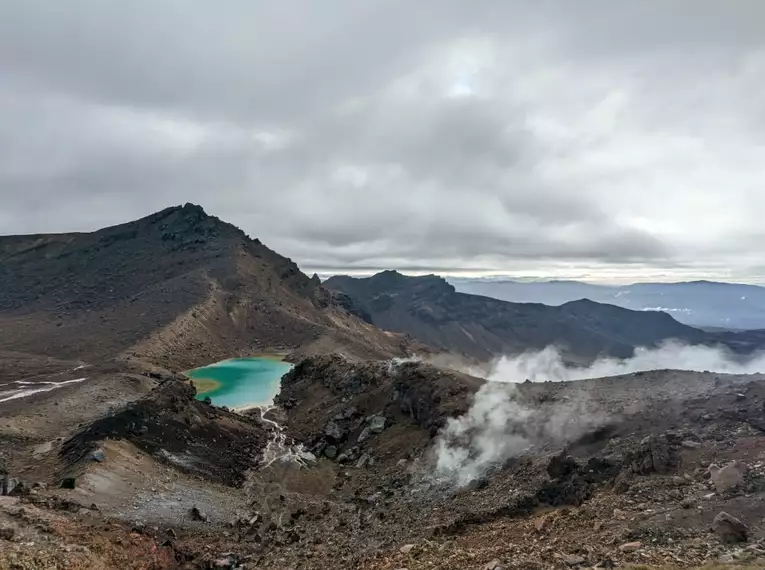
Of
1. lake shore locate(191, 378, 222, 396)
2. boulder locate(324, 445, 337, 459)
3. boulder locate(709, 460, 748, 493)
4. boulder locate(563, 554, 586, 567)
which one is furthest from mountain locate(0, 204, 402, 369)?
boulder locate(709, 460, 748, 493)

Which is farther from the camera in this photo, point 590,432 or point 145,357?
point 145,357

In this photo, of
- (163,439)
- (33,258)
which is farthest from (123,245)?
(163,439)

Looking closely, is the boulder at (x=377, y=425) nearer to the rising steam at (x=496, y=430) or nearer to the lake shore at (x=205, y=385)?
the rising steam at (x=496, y=430)

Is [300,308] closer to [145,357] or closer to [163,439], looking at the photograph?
[145,357]

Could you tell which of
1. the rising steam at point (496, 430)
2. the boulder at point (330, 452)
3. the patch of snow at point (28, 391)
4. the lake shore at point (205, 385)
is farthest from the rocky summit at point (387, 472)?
the lake shore at point (205, 385)

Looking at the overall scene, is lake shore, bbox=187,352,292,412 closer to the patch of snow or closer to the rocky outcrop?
the rocky outcrop

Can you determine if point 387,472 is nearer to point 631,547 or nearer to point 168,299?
point 631,547

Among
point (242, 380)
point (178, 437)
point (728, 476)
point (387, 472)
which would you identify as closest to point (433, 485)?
point (387, 472)
